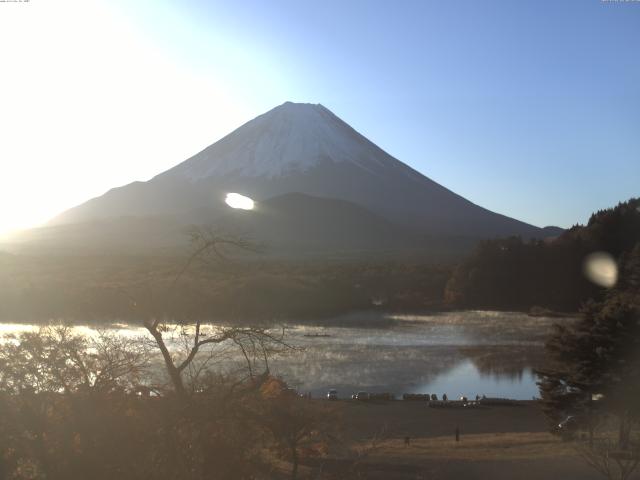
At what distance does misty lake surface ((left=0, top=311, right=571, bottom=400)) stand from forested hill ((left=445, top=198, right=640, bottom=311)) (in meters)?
9.21

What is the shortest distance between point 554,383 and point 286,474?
5.86 m

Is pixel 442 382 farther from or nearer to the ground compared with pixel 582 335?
nearer to the ground

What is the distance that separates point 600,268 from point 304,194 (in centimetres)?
6070

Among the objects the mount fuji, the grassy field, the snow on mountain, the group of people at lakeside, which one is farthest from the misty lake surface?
the snow on mountain

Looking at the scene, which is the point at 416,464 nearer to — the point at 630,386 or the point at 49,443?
the point at 630,386

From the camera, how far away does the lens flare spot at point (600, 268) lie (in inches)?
1716

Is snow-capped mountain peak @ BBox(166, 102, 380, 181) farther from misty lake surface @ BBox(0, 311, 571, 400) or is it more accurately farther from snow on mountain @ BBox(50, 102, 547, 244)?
misty lake surface @ BBox(0, 311, 571, 400)

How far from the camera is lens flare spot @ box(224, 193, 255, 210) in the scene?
9425cm

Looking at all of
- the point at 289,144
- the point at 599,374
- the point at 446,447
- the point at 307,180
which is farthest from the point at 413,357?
the point at 289,144

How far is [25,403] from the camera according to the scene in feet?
14.5

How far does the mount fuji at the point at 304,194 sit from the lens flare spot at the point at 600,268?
44.0 metres

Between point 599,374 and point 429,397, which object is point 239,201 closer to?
point 429,397

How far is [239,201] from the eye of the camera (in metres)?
96.4

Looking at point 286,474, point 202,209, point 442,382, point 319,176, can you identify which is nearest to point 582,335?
point 286,474
